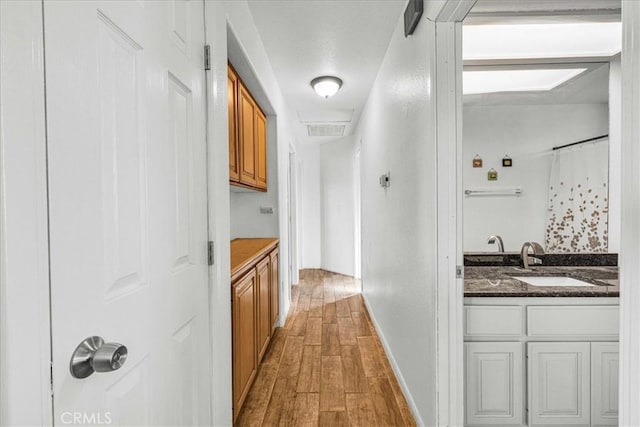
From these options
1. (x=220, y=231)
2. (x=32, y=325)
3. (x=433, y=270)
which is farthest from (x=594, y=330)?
(x=32, y=325)

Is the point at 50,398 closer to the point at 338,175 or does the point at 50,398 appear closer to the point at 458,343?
the point at 458,343

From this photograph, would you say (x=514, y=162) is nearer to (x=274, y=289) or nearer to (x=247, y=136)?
(x=247, y=136)

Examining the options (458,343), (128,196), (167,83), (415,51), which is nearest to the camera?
(128,196)

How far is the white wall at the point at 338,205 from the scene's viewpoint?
5.55 m

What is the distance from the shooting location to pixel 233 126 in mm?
2174

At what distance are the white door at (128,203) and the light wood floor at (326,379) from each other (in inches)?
34.4

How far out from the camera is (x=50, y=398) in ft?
1.82

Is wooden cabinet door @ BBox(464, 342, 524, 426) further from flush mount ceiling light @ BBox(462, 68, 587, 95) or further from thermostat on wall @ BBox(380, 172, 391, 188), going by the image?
flush mount ceiling light @ BBox(462, 68, 587, 95)

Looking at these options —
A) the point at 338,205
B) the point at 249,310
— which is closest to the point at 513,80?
the point at 249,310

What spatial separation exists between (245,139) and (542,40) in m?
2.21

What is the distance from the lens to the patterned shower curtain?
2.28m

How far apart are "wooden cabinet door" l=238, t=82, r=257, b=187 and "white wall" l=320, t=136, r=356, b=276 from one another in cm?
295

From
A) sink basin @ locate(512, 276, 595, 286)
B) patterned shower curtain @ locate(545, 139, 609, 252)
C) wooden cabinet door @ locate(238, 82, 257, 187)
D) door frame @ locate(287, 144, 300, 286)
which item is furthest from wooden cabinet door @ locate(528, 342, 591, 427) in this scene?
door frame @ locate(287, 144, 300, 286)

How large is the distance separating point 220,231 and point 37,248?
2.64 ft
